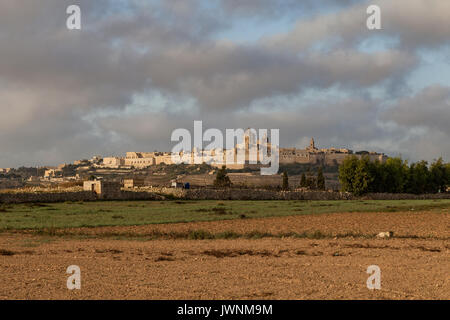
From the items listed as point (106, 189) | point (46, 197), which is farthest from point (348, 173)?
point (46, 197)

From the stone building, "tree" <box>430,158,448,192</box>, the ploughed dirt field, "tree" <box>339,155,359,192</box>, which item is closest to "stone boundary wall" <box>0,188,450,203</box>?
the stone building

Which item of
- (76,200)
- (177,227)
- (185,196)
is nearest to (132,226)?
(177,227)

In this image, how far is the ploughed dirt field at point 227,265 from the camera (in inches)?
416

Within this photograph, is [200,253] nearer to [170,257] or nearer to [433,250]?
[170,257]

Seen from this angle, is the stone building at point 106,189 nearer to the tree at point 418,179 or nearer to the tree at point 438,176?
the tree at point 418,179

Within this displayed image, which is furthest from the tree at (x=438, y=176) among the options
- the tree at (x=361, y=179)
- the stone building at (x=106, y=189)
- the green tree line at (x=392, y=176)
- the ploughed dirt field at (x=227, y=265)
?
the ploughed dirt field at (x=227, y=265)

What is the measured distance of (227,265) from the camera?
1435 centimetres

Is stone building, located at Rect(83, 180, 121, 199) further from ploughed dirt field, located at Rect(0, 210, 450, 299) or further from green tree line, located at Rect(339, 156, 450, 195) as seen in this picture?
green tree line, located at Rect(339, 156, 450, 195)

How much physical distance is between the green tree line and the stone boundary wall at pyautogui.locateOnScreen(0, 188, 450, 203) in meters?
3.21

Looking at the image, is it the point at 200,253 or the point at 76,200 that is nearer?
the point at 200,253

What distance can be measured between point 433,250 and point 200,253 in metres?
8.01

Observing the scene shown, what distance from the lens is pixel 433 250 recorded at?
1764 cm

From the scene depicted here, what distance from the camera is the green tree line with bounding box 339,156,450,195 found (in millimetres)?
81688
